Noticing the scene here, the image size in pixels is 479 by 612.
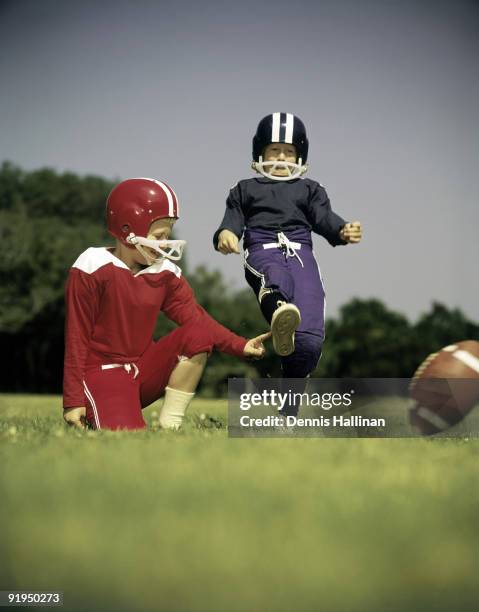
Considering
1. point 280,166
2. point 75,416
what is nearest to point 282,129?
point 280,166

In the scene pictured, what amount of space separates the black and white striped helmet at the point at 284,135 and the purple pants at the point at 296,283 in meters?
0.42

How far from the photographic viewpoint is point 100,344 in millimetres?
3809

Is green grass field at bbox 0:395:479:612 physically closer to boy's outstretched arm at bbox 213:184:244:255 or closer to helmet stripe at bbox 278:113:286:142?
boy's outstretched arm at bbox 213:184:244:255

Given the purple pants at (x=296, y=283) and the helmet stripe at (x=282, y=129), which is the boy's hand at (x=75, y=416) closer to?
the purple pants at (x=296, y=283)

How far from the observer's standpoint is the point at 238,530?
1.79 meters

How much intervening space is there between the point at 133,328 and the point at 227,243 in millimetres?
723

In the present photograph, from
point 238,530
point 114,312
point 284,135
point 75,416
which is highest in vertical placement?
point 284,135

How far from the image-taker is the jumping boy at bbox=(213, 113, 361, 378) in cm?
404

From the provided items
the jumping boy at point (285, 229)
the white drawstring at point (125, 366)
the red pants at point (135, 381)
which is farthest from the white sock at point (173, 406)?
the jumping boy at point (285, 229)

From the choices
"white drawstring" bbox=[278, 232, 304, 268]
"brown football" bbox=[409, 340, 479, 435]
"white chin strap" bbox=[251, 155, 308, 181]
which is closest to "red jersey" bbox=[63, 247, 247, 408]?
"white drawstring" bbox=[278, 232, 304, 268]

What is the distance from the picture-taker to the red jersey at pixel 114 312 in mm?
3617

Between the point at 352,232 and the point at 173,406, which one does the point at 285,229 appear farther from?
the point at 173,406

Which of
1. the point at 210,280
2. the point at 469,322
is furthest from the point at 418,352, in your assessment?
the point at 210,280

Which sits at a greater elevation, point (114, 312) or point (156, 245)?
point (156, 245)
